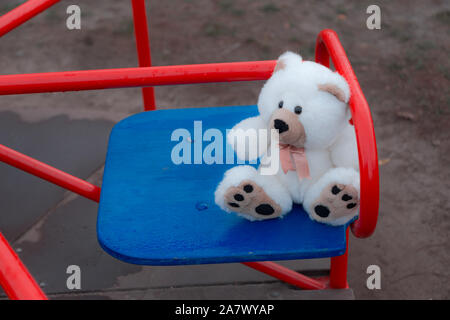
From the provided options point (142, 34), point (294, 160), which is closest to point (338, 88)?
point (294, 160)

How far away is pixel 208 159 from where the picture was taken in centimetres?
133

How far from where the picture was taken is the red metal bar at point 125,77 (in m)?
1.08


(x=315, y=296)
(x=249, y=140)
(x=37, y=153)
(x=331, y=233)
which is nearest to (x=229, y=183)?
(x=249, y=140)

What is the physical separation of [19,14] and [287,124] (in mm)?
783

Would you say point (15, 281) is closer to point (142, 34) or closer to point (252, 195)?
point (252, 195)

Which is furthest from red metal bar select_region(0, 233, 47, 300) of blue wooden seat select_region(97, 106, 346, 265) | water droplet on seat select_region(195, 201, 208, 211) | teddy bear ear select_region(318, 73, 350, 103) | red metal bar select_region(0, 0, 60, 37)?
red metal bar select_region(0, 0, 60, 37)

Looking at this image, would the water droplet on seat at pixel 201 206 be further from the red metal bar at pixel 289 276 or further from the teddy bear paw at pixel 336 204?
the red metal bar at pixel 289 276

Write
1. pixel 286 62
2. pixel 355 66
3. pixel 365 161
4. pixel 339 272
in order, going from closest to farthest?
pixel 365 161 → pixel 286 62 → pixel 339 272 → pixel 355 66

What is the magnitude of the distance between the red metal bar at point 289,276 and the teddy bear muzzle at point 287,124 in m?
0.57

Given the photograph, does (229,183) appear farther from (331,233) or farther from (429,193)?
(429,193)

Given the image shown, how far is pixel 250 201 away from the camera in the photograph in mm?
1079

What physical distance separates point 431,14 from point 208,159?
2.38m

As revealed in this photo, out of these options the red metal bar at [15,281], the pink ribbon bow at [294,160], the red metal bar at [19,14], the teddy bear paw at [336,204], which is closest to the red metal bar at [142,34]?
the red metal bar at [19,14]

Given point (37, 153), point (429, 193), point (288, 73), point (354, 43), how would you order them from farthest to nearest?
point (354, 43) → point (37, 153) → point (429, 193) → point (288, 73)
